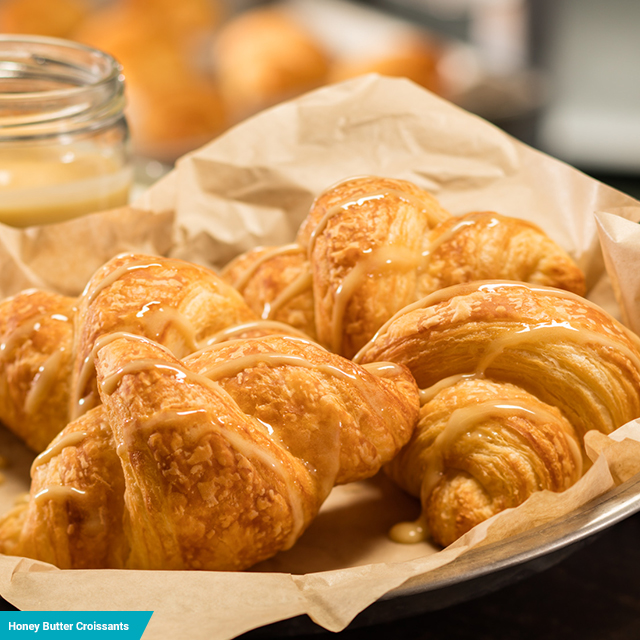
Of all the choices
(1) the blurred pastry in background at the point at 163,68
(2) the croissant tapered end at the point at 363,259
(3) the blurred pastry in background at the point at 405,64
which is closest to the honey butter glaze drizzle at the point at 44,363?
(2) the croissant tapered end at the point at 363,259

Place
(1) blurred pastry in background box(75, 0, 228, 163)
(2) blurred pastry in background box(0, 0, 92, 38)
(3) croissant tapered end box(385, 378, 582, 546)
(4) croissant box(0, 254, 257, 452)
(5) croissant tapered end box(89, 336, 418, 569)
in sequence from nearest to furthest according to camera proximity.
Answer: (5) croissant tapered end box(89, 336, 418, 569), (3) croissant tapered end box(385, 378, 582, 546), (4) croissant box(0, 254, 257, 452), (1) blurred pastry in background box(75, 0, 228, 163), (2) blurred pastry in background box(0, 0, 92, 38)

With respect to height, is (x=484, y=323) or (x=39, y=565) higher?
(x=484, y=323)

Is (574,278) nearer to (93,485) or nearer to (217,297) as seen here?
(217,297)

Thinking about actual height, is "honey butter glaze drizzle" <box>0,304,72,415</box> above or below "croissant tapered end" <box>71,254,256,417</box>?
below

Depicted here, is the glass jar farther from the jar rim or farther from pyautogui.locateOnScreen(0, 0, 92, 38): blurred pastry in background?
pyautogui.locateOnScreen(0, 0, 92, 38): blurred pastry in background

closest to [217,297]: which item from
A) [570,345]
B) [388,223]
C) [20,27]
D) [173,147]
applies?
[388,223]

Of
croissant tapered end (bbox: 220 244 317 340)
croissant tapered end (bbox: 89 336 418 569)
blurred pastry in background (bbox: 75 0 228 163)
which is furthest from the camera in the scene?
blurred pastry in background (bbox: 75 0 228 163)

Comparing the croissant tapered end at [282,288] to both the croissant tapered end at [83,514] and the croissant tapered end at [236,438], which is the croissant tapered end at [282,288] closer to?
the croissant tapered end at [236,438]

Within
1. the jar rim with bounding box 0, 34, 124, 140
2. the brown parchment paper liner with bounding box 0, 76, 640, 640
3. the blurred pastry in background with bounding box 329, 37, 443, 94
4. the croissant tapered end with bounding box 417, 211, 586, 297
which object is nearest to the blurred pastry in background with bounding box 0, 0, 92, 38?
the blurred pastry in background with bounding box 329, 37, 443, 94
